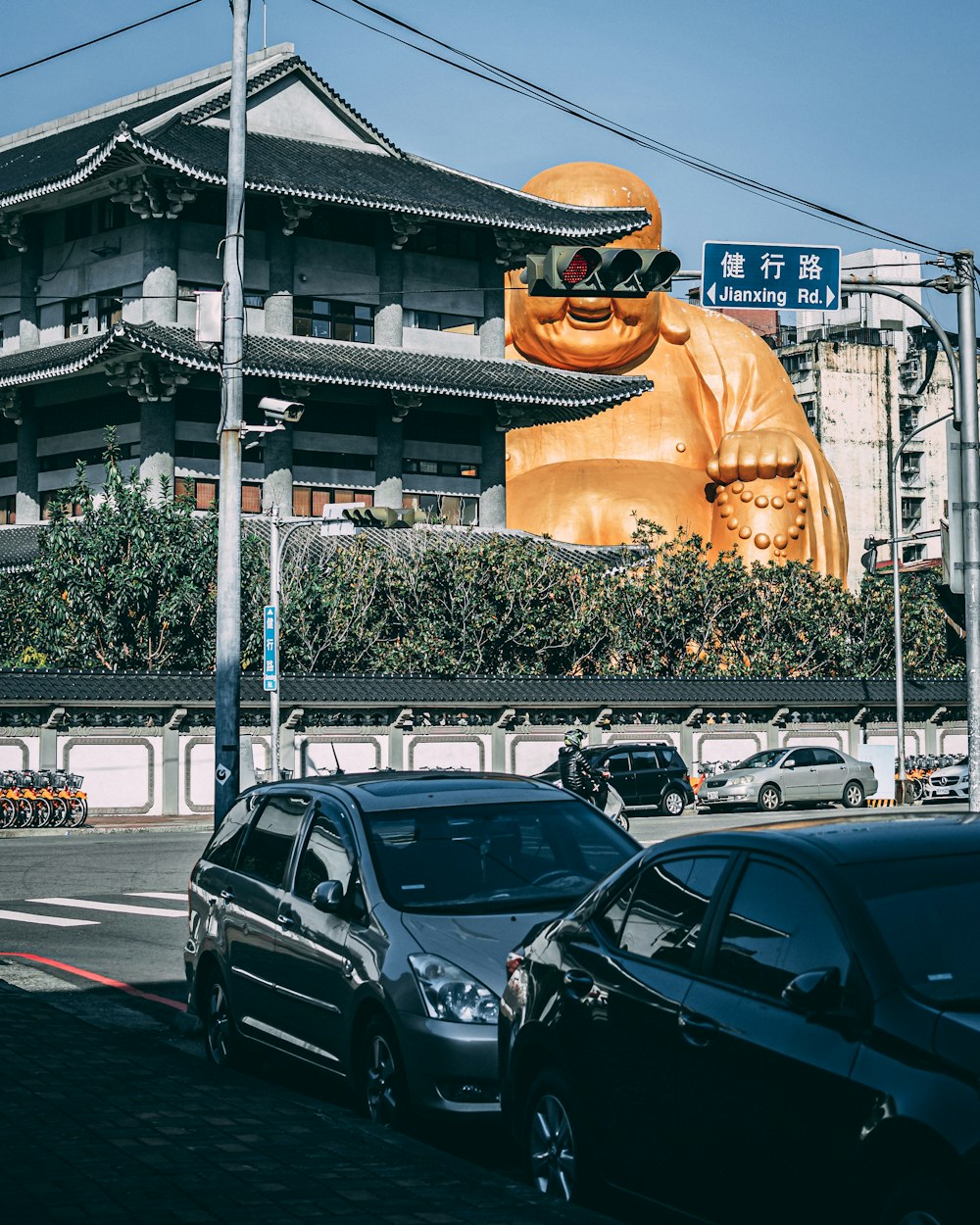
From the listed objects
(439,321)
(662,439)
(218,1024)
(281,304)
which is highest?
(439,321)

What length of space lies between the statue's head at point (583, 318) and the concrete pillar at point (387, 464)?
5.99m

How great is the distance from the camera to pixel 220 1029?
9.91 m

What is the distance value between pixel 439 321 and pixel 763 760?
14.4 meters

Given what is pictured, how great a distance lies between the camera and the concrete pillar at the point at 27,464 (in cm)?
4416

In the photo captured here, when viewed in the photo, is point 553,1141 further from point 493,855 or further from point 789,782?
point 789,782

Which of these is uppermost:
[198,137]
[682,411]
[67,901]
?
[198,137]

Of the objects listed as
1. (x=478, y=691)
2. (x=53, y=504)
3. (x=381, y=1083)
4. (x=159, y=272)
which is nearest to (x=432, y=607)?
(x=478, y=691)

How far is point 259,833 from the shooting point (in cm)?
982

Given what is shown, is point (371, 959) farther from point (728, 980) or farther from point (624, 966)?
point (728, 980)

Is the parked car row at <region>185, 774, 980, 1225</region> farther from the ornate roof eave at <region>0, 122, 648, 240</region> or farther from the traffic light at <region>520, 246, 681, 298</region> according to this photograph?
the ornate roof eave at <region>0, 122, 648, 240</region>

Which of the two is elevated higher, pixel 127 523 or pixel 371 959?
pixel 127 523

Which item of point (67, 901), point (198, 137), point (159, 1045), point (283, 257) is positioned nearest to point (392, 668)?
point (283, 257)

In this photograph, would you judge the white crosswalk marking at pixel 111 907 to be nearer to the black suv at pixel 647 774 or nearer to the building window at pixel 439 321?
the black suv at pixel 647 774

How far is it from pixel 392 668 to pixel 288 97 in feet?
49.3
